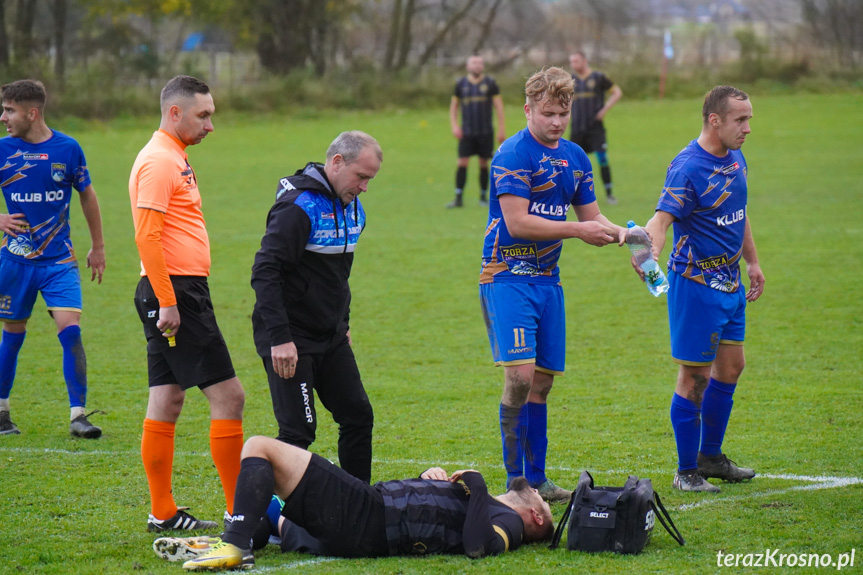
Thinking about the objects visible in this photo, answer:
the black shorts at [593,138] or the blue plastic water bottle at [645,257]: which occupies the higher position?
the black shorts at [593,138]

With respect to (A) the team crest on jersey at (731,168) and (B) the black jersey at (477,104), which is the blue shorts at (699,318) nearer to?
(A) the team crest on jersey at (731,168)

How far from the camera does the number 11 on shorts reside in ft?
17.5

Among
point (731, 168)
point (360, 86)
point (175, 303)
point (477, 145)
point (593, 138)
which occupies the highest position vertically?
point (360, 86)

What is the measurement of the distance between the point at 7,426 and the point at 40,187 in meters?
1.74

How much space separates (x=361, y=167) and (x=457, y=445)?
2.49 m

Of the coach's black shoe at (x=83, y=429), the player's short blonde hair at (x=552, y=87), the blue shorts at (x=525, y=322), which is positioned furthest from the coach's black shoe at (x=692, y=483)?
the coach's black shoe at (x=83, y=429)

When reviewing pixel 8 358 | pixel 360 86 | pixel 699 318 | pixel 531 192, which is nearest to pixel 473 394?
pixel 699 318

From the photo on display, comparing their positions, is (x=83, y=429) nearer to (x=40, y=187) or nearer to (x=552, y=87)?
(x=40, y=187)

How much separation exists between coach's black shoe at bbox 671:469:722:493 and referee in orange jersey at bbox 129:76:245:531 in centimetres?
256

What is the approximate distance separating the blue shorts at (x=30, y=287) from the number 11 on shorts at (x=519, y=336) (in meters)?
3.54

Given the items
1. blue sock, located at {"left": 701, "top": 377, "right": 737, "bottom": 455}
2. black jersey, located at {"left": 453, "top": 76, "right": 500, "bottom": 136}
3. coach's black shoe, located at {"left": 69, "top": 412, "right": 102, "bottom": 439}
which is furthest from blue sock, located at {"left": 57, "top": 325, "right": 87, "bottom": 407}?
black jersey, located at {"left": 453, "top": 76, "right": 500, "bottom": 136}

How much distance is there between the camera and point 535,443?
5723 mm

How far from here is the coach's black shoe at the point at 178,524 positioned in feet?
16.9

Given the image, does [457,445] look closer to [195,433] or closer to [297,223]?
[195,433]
